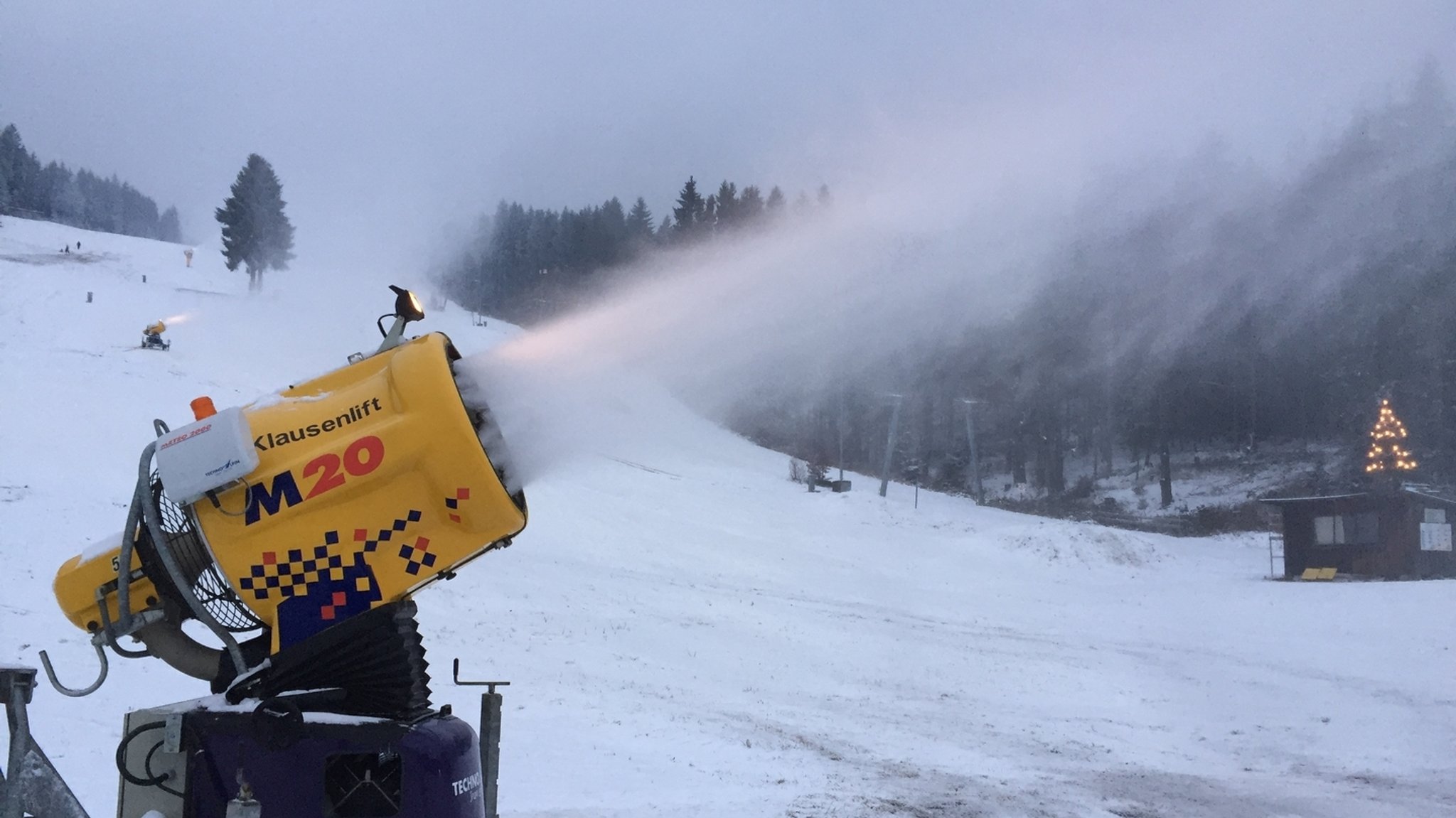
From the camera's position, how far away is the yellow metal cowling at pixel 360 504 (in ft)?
9.80

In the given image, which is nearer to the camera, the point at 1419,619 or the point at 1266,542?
the point at 1419,619

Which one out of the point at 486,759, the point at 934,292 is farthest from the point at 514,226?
the point at 486,759

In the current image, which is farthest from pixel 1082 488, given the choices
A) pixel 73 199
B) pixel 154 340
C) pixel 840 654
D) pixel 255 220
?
pixel 73 199

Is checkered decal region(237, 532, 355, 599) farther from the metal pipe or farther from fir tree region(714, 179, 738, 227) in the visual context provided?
fir tree region(714, 179, 738, 227)

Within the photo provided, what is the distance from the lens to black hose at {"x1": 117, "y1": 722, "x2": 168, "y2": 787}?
2973 mm

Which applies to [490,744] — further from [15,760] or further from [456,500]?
[15,760]

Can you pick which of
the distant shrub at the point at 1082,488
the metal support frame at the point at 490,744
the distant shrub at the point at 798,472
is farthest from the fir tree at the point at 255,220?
the metal support frame at the point at 490,744

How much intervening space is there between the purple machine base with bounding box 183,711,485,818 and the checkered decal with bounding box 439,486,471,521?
66 centimetres

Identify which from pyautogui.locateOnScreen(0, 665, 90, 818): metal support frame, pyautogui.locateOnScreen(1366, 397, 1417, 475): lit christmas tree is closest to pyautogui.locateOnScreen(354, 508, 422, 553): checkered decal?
pyautogui.locateOnScreen(0, 665, 90, 818): metal support frame

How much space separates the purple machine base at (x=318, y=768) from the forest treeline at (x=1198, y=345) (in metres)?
44.9

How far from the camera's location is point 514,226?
10281 centimetres

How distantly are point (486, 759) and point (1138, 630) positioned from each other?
17.1 meters

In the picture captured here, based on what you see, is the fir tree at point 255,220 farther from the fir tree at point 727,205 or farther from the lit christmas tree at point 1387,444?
the lit christmas tree at point 1387,444

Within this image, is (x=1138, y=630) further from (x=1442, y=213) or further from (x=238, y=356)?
(x=1442, y=213)
